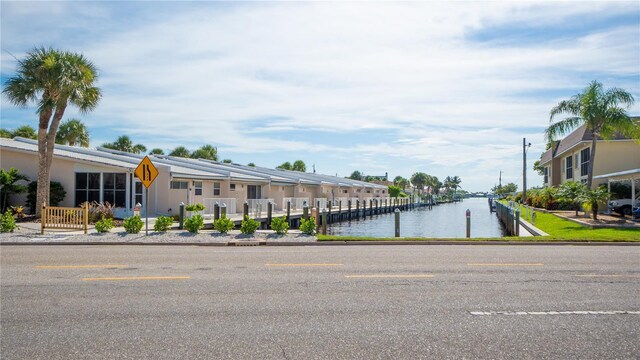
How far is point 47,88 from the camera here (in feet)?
83.3

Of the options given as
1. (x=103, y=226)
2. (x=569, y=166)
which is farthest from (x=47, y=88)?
(x=569, y=166)

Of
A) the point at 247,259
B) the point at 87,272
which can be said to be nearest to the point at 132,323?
the point at 87,272

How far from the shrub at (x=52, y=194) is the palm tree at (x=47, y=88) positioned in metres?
2.09

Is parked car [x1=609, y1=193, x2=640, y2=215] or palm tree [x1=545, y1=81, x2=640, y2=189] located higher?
palm tree [x1=545, y1=81, x2=640, y2=189]

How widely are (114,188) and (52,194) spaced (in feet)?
10.4

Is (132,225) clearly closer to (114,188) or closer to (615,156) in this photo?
(114,188)

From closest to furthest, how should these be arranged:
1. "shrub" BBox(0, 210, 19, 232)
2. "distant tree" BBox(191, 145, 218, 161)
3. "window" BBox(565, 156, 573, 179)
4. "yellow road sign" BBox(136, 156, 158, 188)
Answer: "yellow road sign" BBox(136, 156, 158, 188)
"shrub" BBox(0, 210, 19, 232)
"window" BBox(565, 156, 573, 179)
"distant tree" BBox(191, 145, 218, 161)

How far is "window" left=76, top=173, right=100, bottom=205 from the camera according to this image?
93.4ft

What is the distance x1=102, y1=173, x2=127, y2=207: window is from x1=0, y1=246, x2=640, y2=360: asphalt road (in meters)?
15.0

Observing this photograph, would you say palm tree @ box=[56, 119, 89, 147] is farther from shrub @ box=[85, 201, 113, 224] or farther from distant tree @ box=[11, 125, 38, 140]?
shrub @ box=[85, 201, 113, 224]

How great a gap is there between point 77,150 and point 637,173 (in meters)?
33.2

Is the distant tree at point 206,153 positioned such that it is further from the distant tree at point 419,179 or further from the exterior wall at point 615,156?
the distant tree at point 419,179

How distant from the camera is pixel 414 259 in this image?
1372 centimetres

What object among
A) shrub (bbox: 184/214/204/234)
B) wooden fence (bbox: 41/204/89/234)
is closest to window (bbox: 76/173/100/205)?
wooden fence (bbox: 41/204/89/234)
